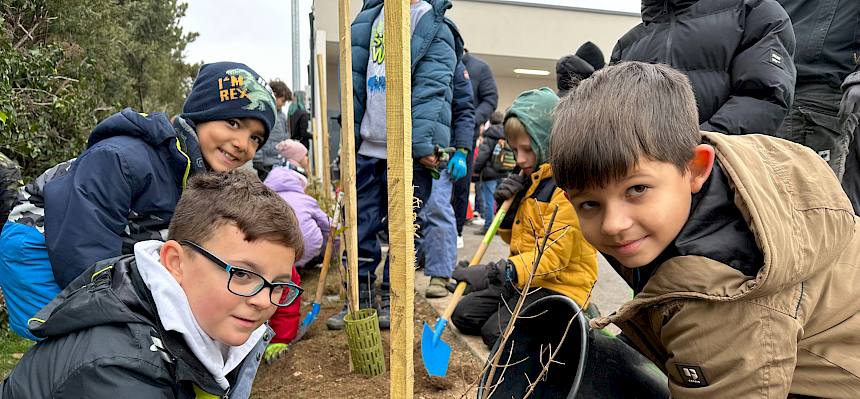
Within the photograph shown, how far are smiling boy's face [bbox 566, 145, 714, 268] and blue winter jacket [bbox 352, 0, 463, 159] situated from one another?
1.90m

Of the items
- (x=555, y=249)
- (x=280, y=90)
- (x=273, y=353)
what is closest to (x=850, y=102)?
(x=555, y=249)

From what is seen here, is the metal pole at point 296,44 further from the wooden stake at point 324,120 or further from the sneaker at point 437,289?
the sneaker at point 437,289

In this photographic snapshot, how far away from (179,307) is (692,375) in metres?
1.11

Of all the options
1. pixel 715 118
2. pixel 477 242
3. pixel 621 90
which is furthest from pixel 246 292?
pixel 477 242

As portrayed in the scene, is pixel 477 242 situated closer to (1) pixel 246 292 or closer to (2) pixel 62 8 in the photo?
(2) pixel 62 8

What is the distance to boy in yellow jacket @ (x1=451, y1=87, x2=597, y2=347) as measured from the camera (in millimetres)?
2463

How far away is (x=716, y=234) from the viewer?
1.16 metres

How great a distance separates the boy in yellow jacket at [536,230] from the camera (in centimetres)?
246

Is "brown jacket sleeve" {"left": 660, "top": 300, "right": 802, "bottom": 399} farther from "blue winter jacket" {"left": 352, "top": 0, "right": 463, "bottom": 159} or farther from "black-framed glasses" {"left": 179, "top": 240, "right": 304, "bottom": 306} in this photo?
"blue winter jacket" {"left": 352, "top": 0, "right": 463, "bottom": 159}

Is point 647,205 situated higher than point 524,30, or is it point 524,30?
point 647,205

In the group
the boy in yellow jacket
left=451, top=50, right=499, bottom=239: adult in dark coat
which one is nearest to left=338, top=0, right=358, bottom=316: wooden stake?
the boy in yellow jacket

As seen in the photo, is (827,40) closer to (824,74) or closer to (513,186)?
(824,74)

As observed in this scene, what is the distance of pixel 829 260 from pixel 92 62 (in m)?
5.47

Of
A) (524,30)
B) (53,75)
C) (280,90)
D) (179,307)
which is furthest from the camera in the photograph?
(524,30)
